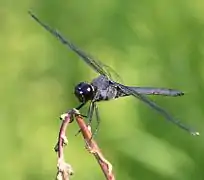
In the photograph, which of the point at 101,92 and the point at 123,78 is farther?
the point at 123,78

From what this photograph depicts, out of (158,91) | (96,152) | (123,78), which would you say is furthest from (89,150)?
(123,78)

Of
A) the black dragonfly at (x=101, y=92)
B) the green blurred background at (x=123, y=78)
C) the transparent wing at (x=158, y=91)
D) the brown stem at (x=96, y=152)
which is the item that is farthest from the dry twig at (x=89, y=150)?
the green blurred background at (x=123, y=78)

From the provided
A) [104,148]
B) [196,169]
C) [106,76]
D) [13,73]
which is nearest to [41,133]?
[104,148]

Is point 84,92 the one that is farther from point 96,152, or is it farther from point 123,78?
point 123,78

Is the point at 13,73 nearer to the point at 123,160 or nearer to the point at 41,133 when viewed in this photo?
the point at 41,133

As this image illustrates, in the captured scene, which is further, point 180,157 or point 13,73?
point 13,73

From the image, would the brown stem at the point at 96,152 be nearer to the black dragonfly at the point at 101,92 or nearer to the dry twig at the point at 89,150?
the dry twig at the point at 89,150

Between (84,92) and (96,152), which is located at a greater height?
(84,92)
